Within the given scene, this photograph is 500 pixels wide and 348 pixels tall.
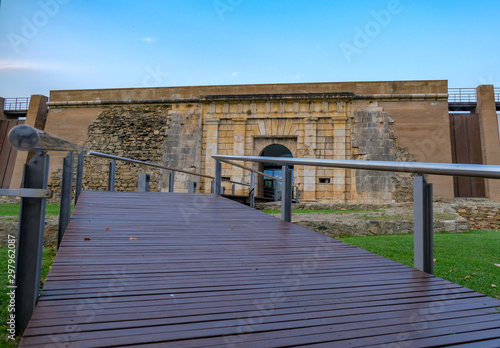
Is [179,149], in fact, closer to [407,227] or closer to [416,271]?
[407,227]

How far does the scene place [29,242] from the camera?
1.64 meters

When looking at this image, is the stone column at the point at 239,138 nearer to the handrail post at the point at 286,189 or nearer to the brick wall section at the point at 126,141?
the brick wall section at the point at 126,141

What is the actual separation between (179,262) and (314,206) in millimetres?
9318

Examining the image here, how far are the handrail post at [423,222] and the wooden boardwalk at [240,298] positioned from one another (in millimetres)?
117

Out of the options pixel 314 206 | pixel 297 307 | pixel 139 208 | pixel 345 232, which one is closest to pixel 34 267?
pixel 297 307

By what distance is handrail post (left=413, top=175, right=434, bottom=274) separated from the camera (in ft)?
6.57

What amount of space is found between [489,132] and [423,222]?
14.1 metres

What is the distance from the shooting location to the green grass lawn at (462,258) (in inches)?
124

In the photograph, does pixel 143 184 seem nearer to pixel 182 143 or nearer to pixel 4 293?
pixel 4 293

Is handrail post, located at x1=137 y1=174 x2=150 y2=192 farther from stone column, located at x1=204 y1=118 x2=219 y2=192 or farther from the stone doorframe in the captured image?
the stone doorframe

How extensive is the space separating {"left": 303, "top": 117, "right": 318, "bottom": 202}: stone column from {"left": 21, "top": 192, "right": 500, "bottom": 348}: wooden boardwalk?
1011cm

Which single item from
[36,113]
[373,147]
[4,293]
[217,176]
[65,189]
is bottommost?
[4,293]

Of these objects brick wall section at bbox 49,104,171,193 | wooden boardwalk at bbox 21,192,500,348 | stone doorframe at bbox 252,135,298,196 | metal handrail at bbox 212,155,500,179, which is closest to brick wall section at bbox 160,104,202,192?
brick wall section at bbox 49,104,171,193

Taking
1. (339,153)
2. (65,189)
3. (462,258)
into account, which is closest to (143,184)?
(65,189)
